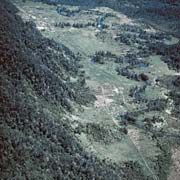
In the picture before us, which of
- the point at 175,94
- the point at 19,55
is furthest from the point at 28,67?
the point at 175,94

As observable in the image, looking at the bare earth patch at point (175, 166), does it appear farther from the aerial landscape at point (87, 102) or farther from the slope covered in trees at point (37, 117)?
the slope covered in trees at point (37, 117)

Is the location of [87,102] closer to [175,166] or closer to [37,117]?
[175,166]

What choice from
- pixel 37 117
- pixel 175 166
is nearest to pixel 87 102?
pixel 175 166

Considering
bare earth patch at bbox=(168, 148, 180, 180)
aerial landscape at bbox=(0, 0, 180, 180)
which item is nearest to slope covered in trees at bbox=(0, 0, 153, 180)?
aerial landscape at bbox=(0, 0, 180, 180)

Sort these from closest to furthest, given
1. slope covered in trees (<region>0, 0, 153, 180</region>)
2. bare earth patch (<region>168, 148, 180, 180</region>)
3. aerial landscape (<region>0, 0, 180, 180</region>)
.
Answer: slope covered in trees (<region>0, 0, 153, 180</region>) → aerial landscape (<region>0, 0, 180, 180</region>) → bare earth patch (<region>168, 148, 180, 180</region>)

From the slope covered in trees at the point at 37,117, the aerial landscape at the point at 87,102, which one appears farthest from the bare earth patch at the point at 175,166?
the slope covered in trees at the point at 37,117

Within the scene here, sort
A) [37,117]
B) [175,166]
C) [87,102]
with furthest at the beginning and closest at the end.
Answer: [87,102] → [175,166] → [37,117]

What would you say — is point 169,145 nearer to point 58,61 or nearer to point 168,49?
point 58,61

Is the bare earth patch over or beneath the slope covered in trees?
beneath

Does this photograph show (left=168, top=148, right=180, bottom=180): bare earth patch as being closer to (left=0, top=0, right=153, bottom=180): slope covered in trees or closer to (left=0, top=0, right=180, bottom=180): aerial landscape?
(left=0, top=0, right=180, bottom=180): aerial landscape
